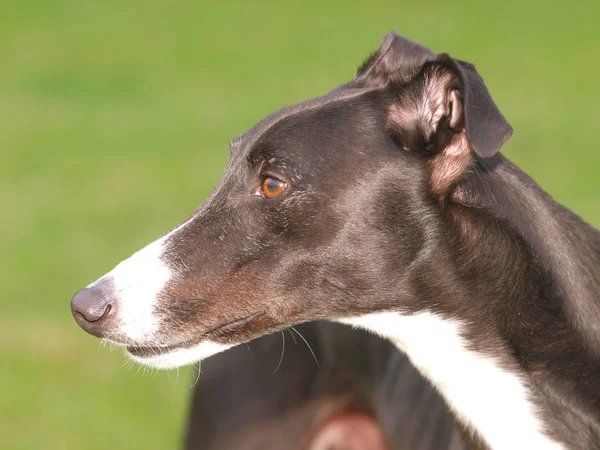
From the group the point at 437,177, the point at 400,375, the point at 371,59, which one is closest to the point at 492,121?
the point at 437,177

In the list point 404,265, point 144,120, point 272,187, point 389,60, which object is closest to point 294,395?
point 404,265

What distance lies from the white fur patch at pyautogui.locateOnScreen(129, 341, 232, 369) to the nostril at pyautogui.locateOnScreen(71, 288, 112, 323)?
0.80ft

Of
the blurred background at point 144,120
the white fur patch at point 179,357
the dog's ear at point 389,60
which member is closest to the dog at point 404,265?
the white fur patch at point 179,357

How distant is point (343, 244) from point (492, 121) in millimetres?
661

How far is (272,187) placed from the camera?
3656 mm

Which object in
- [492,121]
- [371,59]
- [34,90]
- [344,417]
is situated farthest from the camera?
[34,90]

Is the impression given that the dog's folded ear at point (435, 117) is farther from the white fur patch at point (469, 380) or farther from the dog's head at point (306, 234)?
the white fur patch at point (469, 380)

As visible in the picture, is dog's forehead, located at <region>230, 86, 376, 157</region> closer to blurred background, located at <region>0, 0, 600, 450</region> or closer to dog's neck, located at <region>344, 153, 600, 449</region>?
dog's neck, located at <region>344, 153, 600, 449</region>

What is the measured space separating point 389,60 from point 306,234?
841 mm

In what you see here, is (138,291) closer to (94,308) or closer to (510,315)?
(94,308)

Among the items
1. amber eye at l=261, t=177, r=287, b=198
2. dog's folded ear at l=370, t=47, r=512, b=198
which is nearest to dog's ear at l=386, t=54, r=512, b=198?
dog's folded ear at l=370, t=47, r=512, b=198

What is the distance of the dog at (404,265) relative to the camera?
3594mm

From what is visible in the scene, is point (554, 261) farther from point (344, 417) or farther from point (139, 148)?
point (139, 148)

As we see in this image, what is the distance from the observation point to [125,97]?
16.2 meters
